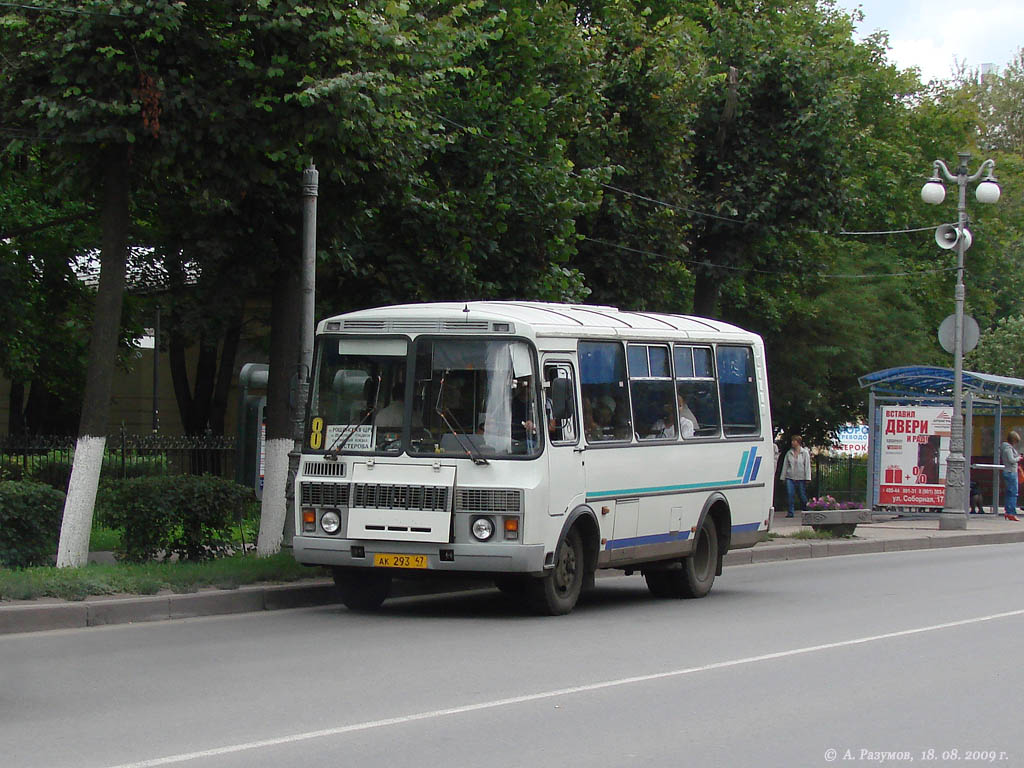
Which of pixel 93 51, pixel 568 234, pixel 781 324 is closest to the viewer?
pixel 93 51

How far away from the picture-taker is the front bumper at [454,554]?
504 inches

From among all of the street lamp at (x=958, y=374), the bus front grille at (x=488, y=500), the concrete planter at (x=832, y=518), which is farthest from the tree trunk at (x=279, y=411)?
the street lamp at (x=958, y=374)

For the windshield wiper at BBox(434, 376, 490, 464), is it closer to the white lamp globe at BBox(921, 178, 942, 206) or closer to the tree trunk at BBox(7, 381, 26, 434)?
the white lamp globe at BBox(921, 178, 942, 206)

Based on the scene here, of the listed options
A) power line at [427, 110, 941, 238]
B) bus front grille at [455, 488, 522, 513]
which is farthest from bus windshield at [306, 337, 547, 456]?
power line at [427, 110, 941, 238]

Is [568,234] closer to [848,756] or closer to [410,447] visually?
[410,447]

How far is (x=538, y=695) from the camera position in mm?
9023

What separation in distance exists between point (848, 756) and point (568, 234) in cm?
1442

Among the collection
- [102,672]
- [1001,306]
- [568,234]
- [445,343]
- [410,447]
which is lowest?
[102,672]

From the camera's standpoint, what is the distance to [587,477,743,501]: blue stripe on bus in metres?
14.1

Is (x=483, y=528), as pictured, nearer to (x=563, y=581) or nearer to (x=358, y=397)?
(x=563, y=581)

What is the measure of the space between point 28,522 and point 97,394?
141 cm

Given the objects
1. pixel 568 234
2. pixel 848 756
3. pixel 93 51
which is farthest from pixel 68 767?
pixel 568 234

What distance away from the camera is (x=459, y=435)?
13.1 meters

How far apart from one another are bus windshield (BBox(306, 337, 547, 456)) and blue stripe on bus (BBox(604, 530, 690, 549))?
1781mm
